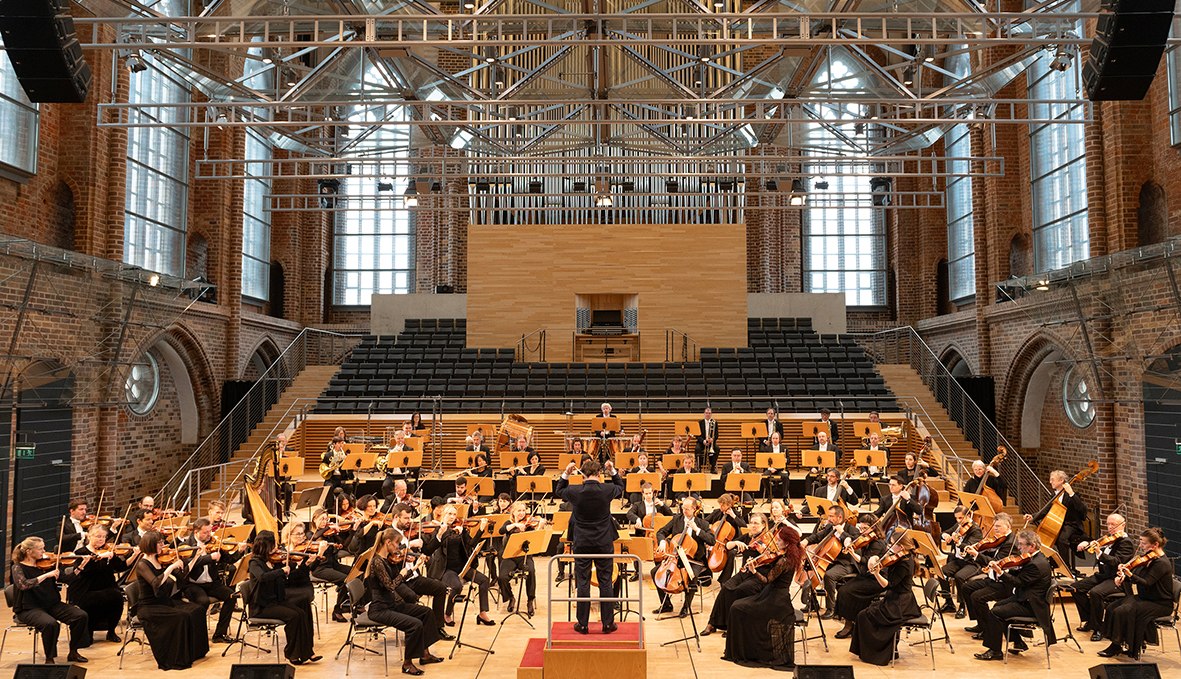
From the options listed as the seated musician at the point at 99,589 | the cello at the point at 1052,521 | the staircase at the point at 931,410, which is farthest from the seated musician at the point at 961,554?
the seated musician at the point at 99,589

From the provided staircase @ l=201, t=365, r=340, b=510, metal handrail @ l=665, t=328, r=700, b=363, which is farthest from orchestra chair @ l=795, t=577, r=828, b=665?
metal handrail @ l=665, t=328, r=700, b=363

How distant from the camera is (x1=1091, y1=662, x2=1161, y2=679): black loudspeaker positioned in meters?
7.11

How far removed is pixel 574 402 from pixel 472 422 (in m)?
2.31

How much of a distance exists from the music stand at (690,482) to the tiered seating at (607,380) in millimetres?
5684

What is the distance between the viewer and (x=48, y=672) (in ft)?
23.1

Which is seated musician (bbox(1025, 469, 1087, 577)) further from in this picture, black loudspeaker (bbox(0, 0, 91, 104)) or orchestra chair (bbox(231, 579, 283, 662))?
black loudspeaker (bbox(0, 0, 91, 104))

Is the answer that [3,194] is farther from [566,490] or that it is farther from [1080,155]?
[1080,155]

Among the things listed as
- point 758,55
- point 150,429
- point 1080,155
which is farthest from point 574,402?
point 758,55

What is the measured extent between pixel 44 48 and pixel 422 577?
6278 mm

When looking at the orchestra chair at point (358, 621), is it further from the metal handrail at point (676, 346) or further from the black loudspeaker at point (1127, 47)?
the metal handrail at point (676, 346)

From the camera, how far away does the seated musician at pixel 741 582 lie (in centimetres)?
852

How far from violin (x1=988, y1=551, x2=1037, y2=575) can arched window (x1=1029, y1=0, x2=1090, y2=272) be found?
1335 cm

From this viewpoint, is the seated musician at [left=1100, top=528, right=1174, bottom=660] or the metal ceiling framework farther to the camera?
the metal ceiling framework

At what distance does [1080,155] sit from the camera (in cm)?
1952
